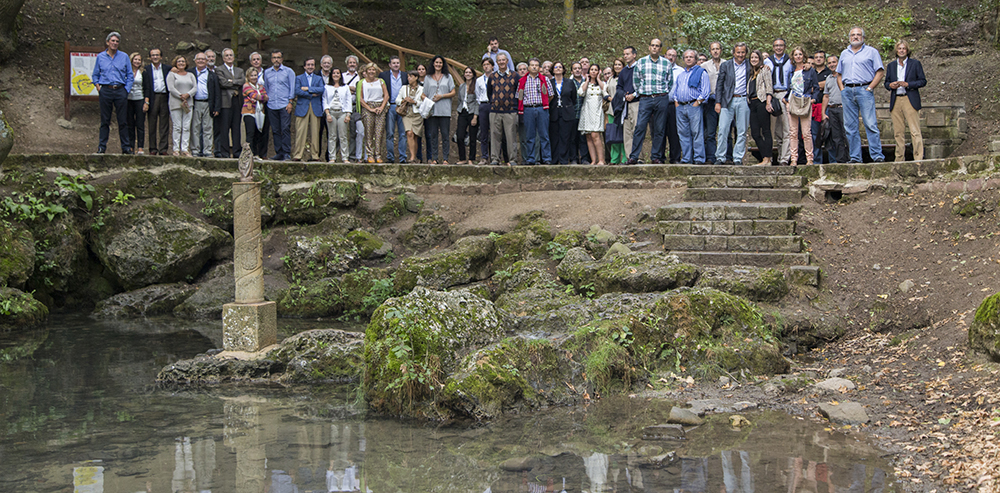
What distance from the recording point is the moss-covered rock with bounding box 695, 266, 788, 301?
9.27m

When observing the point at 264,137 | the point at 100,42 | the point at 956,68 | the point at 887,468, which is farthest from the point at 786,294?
the point at 100,42

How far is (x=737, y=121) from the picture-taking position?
40.4ft

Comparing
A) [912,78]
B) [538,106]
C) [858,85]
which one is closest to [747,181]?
[858,85]

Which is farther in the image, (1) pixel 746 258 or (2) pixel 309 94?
(2) pixel 309 94

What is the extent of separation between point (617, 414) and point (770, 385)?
155cm

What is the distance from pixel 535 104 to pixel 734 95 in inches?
122

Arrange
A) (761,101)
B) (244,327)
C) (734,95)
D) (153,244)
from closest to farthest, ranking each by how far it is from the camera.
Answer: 1. (244,327)
2. (761,101)
3. (734,95)
4. (153,244)

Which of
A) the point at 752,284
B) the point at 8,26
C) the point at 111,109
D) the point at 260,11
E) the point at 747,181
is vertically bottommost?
the point at 752,284

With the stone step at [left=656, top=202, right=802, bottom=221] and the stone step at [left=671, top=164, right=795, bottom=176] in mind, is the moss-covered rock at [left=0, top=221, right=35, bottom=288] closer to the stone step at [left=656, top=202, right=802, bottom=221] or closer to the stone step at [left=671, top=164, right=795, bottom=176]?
the stone step at [left=656, top=202, right=802, bottom=221]

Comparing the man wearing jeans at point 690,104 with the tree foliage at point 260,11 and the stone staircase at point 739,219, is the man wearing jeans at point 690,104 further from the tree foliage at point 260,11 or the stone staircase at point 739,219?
the tree foliage at point 260,11

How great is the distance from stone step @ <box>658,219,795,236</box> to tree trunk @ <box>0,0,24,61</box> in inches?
564

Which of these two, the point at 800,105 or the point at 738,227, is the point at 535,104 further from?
the point at 738,227

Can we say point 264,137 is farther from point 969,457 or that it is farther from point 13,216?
point 969,457

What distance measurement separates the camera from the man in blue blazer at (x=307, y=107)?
13828mm
